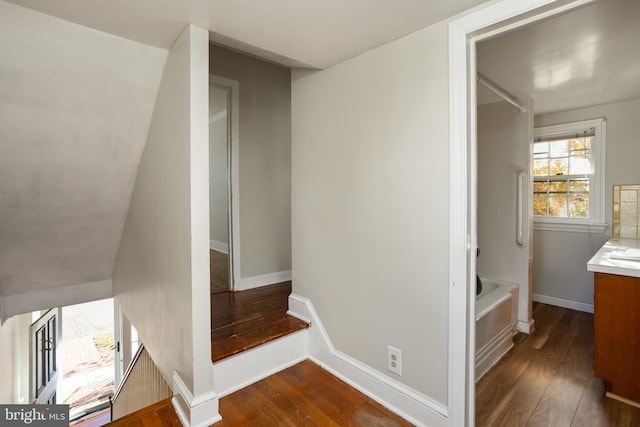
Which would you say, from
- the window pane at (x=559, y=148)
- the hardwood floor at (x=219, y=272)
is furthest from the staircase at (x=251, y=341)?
the window pane at (x=559, y=148)

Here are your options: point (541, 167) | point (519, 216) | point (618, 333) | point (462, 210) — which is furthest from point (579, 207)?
point (462, 210)

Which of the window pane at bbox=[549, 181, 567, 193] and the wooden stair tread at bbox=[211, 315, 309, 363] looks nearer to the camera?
the wooden stair tread at bbox=[211, 315, 309, 363]

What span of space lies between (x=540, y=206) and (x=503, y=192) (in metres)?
0.95

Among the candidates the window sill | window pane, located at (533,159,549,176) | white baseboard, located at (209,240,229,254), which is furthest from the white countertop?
white baseboard, located at (209,240,229,254)

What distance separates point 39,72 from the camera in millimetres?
1533

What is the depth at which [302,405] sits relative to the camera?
69.0 inches

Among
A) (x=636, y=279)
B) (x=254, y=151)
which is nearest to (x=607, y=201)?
(x=636, y=279)

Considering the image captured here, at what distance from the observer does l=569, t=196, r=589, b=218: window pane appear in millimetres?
3236

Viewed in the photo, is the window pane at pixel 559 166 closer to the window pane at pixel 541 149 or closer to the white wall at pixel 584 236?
the window pane at pixel 541 149

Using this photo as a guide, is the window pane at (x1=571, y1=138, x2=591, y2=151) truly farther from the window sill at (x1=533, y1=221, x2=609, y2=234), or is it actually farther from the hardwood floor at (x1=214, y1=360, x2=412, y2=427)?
the hardwood floor at (x1=214, y1=360, x2=412, y2=427)

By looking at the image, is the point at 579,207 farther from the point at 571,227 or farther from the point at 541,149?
the point at 541,149

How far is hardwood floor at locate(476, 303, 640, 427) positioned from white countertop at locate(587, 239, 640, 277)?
0.78 metres

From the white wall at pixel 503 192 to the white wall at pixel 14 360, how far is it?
15.1 ft

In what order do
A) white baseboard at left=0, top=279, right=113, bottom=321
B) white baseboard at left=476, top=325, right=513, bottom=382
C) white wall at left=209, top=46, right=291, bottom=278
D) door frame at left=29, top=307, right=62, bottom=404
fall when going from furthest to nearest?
door frame at left=29, top=307, right=62, bottom=404 < white wall at left=209, top=46, right=291, bottom=278 < white baseboard at left=0, top=279, right=113, bottom=321 < white baseboard at left=476, top=325, right=513, bottom=382
